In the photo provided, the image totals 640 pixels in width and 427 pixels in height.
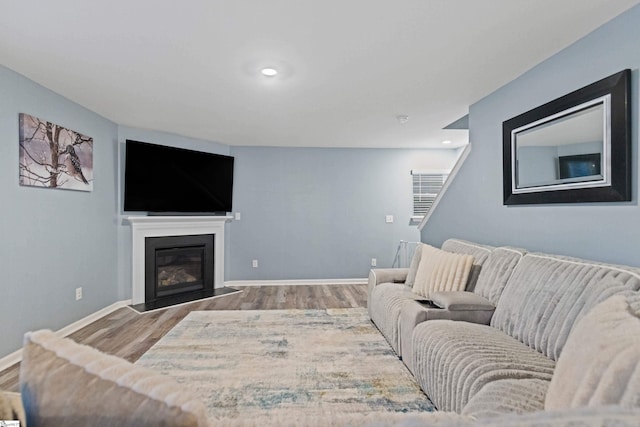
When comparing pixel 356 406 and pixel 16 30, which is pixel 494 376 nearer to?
pixel 356 406

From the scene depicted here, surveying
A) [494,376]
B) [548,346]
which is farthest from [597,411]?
[548,346]

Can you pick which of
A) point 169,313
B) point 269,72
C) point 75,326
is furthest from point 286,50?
point 75,326

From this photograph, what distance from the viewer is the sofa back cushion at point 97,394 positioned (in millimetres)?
541

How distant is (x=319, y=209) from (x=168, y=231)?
2.41 meters

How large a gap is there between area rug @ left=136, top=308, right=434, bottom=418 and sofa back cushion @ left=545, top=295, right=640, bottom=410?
1187 millimetres

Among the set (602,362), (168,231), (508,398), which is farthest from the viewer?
(168,231)

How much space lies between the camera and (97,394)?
560 mm

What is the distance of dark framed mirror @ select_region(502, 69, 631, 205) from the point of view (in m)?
1.84

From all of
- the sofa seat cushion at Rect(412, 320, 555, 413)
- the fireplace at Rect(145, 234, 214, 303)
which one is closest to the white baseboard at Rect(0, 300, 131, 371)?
the fireplace at Rect(145, 234, 214, 303)

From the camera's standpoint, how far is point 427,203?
573cm

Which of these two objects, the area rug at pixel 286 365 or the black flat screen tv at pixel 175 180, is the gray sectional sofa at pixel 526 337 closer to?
the area rug at pixel 286 365

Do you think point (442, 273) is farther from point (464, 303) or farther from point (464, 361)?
point (464, 361)

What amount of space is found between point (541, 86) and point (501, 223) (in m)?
1.19

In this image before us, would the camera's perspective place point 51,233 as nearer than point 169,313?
Yes
